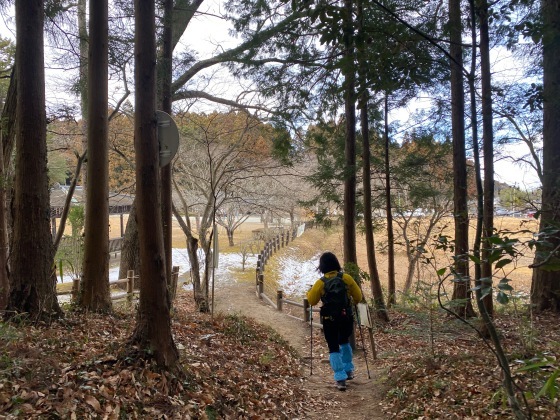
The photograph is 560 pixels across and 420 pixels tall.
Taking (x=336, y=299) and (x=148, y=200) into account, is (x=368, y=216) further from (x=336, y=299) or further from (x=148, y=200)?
(x=148, y=200)

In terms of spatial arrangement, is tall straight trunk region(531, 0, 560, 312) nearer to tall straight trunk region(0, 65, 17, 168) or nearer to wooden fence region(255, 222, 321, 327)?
wooden fence region(255, 222, 321, 327)

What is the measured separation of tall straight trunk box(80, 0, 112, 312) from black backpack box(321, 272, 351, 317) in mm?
3268

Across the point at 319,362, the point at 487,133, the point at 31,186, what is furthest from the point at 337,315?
the point at 31,186

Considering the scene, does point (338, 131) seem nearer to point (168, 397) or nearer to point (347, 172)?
point (347, 172)

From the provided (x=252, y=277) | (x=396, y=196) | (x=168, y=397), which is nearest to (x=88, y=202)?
(x=168, y=397)

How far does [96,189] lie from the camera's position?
5.99 metres

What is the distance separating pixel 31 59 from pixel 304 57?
20.5 ft

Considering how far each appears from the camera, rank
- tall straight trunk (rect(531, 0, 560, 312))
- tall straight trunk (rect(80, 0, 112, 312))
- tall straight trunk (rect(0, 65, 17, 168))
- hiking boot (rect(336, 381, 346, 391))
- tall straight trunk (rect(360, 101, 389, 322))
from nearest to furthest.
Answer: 1. hiking boot (rect(336, 381, 346, 391))
2. tall straight trunk (rect(0, 65, 17, 168))
3. tall straight trunk (rect(80, 0, 112, 312))
4. tall straight trunk (rect(531, 0, 560, 312))
5. tall straight trunk (rect(360, 101, 389, 322))

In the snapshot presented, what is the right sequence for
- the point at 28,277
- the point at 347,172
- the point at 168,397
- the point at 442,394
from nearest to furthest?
the point at 168,397 → the point at 442,394 → the point at 28,277 → the point at 347,172

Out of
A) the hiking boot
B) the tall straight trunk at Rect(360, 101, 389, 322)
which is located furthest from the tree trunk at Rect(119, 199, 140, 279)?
the hiking boot

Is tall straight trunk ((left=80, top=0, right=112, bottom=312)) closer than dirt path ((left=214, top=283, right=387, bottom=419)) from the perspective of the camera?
No

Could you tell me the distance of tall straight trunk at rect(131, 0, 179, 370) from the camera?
372cm

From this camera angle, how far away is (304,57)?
961cm

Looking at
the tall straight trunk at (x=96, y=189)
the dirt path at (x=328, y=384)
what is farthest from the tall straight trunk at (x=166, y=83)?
the dirt path at (x=328, y=384)
